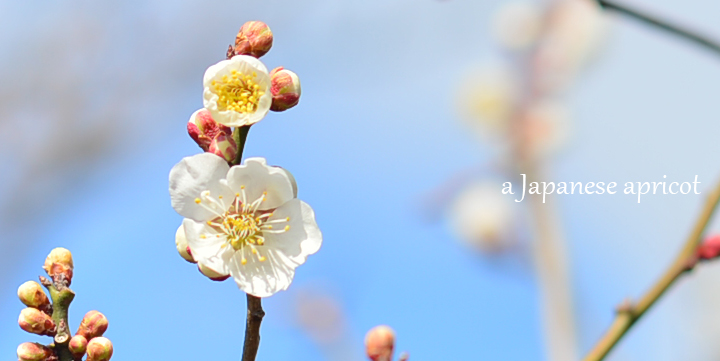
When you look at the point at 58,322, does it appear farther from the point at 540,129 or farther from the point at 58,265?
the point at 540,129

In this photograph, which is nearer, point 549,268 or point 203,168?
point 203,168

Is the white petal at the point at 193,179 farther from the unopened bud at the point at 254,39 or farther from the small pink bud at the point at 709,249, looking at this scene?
the small pink bud at the point at 709,249

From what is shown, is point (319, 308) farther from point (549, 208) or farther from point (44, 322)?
point (44, 322)

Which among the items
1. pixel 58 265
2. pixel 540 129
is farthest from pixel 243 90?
pixel 540 129

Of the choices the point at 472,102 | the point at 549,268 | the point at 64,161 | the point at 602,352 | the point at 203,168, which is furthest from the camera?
the point at 64,161

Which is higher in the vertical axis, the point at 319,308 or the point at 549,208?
the point at 549,208

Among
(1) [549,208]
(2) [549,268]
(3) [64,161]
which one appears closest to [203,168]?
(2) [549,268]
